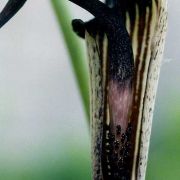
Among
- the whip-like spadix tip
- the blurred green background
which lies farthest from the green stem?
the whip-like spadix tip

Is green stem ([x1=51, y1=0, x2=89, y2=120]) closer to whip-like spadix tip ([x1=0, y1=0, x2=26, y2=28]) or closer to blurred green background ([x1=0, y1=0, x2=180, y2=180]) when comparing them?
blurred green background ([x1=0, y1=0, x2=180, y2=180])

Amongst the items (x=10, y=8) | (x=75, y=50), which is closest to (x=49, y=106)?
(x=75, y=50)

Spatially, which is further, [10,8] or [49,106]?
[49,106]

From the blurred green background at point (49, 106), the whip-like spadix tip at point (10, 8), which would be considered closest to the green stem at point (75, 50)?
the blurred green background at point (49, 106)

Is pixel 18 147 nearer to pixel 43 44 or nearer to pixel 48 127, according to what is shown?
pixel 48 127

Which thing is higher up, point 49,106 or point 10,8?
point 10,8

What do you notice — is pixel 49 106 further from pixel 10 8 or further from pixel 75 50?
pixel 10 8

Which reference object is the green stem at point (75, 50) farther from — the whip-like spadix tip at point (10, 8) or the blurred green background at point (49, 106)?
the whip-like spadix tip at point (10, 8)

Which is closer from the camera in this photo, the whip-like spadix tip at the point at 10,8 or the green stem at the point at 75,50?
the whip-like spadix tip at the point at 10,8
